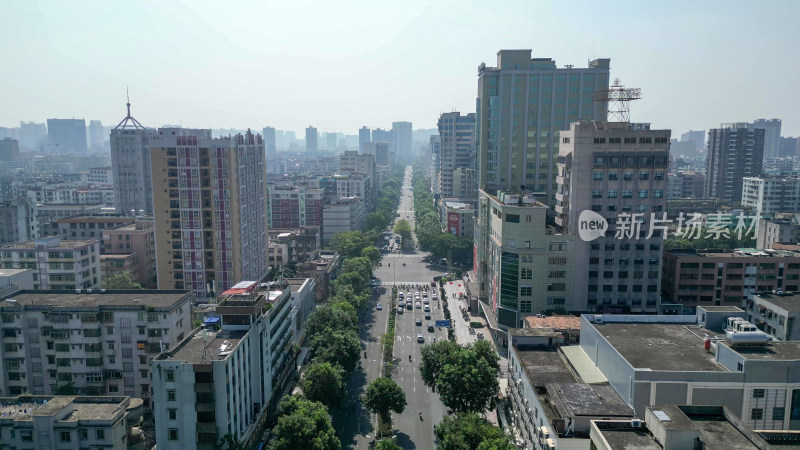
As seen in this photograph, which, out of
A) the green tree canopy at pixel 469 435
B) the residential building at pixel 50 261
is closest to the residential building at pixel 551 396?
the green tree canopy at pixel 469 435

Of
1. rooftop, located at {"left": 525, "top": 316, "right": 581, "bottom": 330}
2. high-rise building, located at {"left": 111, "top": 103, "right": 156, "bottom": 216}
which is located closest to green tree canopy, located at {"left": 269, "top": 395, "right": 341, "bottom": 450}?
rooftop, located at {"left": 525, "top": 316, "right": 581, "bottom": 330}

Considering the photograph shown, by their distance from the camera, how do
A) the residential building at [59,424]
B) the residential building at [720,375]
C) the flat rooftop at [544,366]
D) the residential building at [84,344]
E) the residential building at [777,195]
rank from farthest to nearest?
the residential building at [777,195], the residential building at [84,344], the flat rooftop at [544,366], the residential building at [59,424], the residential building at [720,375]

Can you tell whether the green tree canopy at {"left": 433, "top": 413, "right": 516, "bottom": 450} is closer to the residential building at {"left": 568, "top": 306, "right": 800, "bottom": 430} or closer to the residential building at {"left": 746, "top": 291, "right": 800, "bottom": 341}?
the residential building at {"left": 568, "top": 306, "right": 800, "bottom": 430}

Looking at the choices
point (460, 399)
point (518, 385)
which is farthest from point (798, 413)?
point (460, 399)

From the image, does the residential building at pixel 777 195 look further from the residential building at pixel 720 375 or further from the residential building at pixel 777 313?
the residential building at pixel 720 375

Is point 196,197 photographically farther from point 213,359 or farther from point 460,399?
point 460,399
